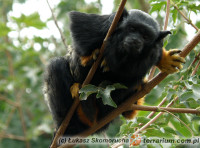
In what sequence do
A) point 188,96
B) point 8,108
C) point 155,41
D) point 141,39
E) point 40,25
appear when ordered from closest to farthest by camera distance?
point 188,96, point 141,39, point 155,41, point 40,25, point 8,108

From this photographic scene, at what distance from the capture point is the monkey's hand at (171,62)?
3599mm

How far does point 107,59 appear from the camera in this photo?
3.45 m

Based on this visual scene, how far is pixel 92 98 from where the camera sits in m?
3.97

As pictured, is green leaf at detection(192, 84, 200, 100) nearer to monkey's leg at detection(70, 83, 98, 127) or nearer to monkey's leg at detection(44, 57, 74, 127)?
monkey's leg at detection(70, 83, 98, 127)

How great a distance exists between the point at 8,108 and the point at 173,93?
629cm

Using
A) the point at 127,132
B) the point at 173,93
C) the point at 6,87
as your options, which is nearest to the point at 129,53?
the point at 173,93

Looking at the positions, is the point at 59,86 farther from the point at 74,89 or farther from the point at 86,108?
the point at 86,108

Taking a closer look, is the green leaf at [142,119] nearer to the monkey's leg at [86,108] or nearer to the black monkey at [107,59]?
the black monkey at [107,59]

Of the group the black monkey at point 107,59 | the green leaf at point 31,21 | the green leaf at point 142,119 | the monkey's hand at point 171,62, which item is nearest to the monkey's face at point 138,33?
the black monkey at point 107,59

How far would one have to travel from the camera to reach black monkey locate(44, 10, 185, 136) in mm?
3379

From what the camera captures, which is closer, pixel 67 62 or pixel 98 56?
pixel 98 56

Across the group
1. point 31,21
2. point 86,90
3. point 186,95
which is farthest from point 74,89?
point 31,21

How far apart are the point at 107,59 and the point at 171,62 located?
836 mm

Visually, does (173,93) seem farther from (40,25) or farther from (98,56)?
(40,25)
